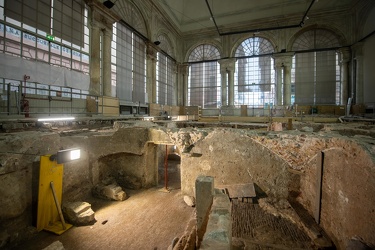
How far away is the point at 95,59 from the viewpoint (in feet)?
39.8

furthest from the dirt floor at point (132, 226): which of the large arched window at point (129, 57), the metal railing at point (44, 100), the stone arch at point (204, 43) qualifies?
the stone arch at point (204, 43)

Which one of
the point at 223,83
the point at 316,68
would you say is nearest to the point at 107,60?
the point at 223,83

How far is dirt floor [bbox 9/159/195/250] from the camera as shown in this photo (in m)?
4.95

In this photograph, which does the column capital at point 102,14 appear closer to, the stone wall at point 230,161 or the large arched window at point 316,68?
the stone wall at point 230,161

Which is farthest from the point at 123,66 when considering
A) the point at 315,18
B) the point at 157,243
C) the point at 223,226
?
the point at 315,18

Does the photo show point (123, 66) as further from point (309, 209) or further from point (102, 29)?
point (309, 209)

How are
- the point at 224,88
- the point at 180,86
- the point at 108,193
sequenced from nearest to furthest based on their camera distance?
1. the point at 108,193
2. the point at 224,88
3. the point at 180,86

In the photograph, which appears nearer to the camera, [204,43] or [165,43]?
[165,43]

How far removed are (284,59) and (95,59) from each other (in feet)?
57.3

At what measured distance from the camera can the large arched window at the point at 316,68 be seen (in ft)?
60.5

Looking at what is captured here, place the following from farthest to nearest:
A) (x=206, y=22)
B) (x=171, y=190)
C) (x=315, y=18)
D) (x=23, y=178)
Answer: (x=206, y=22) → (x=315, y=18) → (x=171, y=190) → (x=23, y=178)

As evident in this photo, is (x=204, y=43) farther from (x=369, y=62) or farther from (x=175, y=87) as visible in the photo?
(x=369, y=62)

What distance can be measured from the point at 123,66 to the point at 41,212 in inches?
478

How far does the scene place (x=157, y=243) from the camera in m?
5.07
